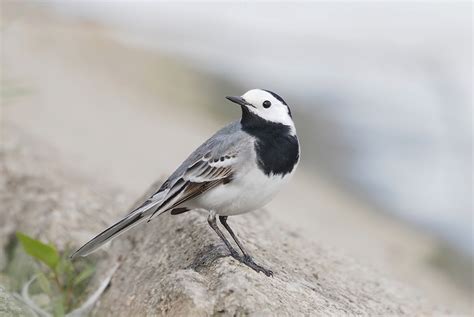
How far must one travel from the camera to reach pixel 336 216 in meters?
11.4

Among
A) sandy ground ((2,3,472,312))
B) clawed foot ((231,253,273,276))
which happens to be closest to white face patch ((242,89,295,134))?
clawed foot ((231,253,273,276))

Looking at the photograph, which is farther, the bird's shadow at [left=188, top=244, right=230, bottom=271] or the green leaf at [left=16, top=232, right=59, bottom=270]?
the green leaf at [left=16, top=232, right=59, bottom=270]

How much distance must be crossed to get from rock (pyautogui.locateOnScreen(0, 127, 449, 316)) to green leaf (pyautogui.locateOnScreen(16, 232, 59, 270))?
14.8 inches

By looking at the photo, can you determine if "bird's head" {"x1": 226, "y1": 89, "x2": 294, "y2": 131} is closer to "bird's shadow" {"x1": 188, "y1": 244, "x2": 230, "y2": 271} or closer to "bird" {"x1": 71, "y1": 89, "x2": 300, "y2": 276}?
"bird" {"x1": 71, "y1": 89, "x2": 300, "y2": 276}

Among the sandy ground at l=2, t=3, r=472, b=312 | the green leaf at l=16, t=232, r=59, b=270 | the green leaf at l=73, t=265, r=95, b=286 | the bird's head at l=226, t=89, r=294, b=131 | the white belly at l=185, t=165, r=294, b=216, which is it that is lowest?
the sandy ground at l=2, t=3, r=472, b=312

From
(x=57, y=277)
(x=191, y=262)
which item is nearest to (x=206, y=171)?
(x=191, y=262)

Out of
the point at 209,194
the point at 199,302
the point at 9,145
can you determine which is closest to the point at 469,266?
the point at 9,145

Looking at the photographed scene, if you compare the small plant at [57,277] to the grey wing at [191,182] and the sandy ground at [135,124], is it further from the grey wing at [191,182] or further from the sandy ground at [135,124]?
the sandy ground at [135,124]

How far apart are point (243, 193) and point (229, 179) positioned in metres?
0.11

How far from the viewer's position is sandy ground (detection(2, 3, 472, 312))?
938 cm

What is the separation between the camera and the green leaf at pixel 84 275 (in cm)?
562

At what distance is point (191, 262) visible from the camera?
Answer: 4.97 metres

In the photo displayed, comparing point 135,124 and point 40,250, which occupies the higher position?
point 40,250

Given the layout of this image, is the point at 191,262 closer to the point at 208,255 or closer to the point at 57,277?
the point at 208,255
